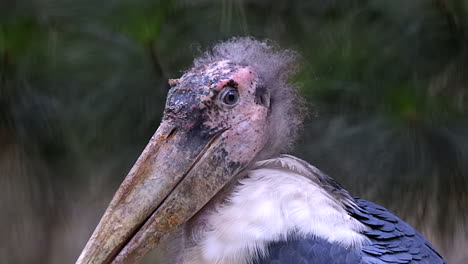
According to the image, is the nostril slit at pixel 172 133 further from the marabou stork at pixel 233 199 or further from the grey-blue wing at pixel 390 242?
the grey-blue wing at pixel 390 242

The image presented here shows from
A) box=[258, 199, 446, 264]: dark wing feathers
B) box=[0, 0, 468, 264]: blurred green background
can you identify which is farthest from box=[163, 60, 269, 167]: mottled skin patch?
box=[0, 0, 468, 264]: blurred green background

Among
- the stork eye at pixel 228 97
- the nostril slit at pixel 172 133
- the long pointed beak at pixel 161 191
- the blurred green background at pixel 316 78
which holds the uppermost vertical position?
the blurred green background at pixel 316 78

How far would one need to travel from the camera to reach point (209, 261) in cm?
119

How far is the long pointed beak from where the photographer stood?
1194 millimetres

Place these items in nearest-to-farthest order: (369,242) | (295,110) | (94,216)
A: (369,242) → (295,110) → (94,216)

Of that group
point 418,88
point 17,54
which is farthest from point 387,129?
point 17,54

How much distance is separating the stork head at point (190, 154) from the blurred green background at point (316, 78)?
19.1 inches

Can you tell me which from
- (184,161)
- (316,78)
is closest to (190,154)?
(184,161)

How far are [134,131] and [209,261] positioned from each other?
0.98m

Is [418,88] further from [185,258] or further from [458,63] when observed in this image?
[185,258]

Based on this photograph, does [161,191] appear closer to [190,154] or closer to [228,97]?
[190,154]

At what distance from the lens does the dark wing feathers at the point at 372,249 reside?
1.10 meters

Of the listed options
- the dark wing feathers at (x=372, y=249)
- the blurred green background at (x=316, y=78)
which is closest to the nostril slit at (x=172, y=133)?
the dark wing feathers at (x=372, y=249)

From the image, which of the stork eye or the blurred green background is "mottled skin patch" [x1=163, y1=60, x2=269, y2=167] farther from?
the blurred green background
